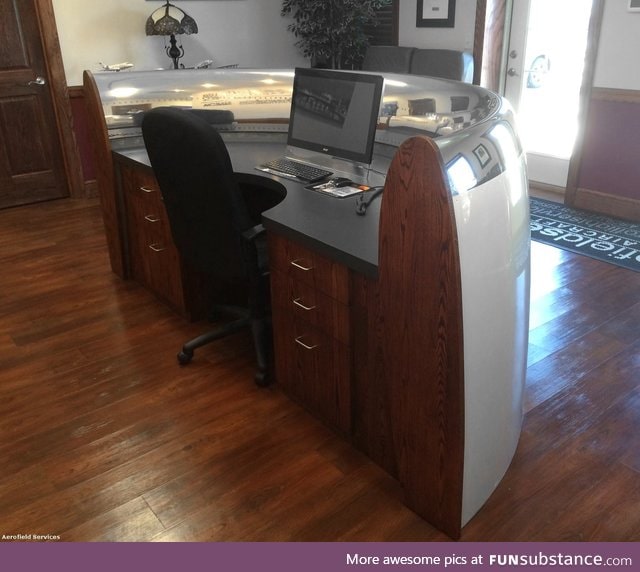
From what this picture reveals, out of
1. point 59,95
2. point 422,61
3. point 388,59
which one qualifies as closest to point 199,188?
point 59,95

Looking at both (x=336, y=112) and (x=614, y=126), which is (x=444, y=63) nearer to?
(x=614, y=126)

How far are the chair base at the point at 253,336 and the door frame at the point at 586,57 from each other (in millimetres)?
2823

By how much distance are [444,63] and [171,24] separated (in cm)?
207

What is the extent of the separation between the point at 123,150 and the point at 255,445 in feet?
5.65

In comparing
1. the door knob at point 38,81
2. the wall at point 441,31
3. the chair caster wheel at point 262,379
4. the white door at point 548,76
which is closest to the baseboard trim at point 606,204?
the white door at point 548,76

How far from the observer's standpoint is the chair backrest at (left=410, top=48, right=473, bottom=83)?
461 centimetres

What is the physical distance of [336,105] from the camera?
235 centimetres

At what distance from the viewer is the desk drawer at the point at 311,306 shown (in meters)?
1.83

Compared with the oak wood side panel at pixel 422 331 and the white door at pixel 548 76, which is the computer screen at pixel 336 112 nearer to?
the oak wood side panel at pixel 422 331

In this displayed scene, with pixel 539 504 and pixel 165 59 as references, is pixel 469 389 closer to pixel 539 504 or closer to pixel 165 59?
pixel 539 504

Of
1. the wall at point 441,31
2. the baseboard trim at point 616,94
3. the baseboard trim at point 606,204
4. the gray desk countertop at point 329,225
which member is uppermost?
the wall at point 441,31

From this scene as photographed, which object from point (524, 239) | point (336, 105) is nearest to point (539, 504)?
point (524, 239)

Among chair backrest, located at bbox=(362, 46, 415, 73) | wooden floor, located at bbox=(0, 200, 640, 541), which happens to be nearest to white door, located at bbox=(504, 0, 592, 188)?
chair backrest, located at bbox=(362, 46, 415, 73)
